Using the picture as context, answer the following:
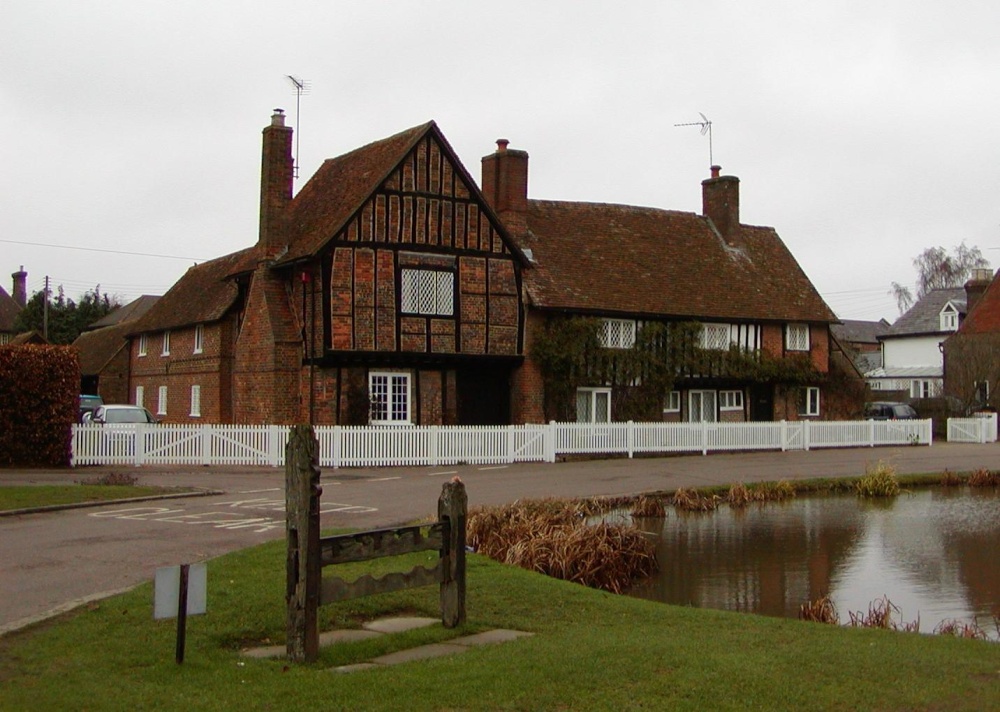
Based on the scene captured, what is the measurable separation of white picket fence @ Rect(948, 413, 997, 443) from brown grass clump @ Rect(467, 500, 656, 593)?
103 ft

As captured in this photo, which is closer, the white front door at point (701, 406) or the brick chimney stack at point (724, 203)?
the white front door at point (701, 406)

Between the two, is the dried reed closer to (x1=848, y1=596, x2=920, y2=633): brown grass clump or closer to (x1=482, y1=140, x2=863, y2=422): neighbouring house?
(x1=482, y1=140, x2=863, y2=422): neighbouring house

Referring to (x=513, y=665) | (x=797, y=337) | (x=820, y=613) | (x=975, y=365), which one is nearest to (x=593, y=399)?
(x=797, y=337)

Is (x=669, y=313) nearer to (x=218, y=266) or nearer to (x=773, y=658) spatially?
(x=218, y=266)

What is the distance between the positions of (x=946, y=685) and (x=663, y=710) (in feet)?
6.90

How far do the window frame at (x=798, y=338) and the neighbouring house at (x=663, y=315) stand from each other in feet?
0.16

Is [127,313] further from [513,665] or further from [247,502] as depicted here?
[513,665]

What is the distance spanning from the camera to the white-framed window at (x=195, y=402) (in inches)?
1499

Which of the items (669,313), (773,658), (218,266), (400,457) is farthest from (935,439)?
(773,658)

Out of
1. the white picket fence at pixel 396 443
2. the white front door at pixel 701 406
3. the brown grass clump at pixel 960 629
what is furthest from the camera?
the white front door at pixel 701 406

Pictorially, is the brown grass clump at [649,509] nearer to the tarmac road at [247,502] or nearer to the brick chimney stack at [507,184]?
the tarmac road at [247,502]

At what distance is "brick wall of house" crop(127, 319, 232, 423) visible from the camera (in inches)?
1439

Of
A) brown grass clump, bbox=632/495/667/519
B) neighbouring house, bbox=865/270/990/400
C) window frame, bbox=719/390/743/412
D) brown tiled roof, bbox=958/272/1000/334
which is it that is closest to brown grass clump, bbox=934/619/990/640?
brown grass clump, bbox=632/495/667/519

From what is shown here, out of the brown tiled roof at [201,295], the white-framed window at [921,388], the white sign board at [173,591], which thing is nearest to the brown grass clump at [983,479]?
the brown tiled roof at [201,295]
